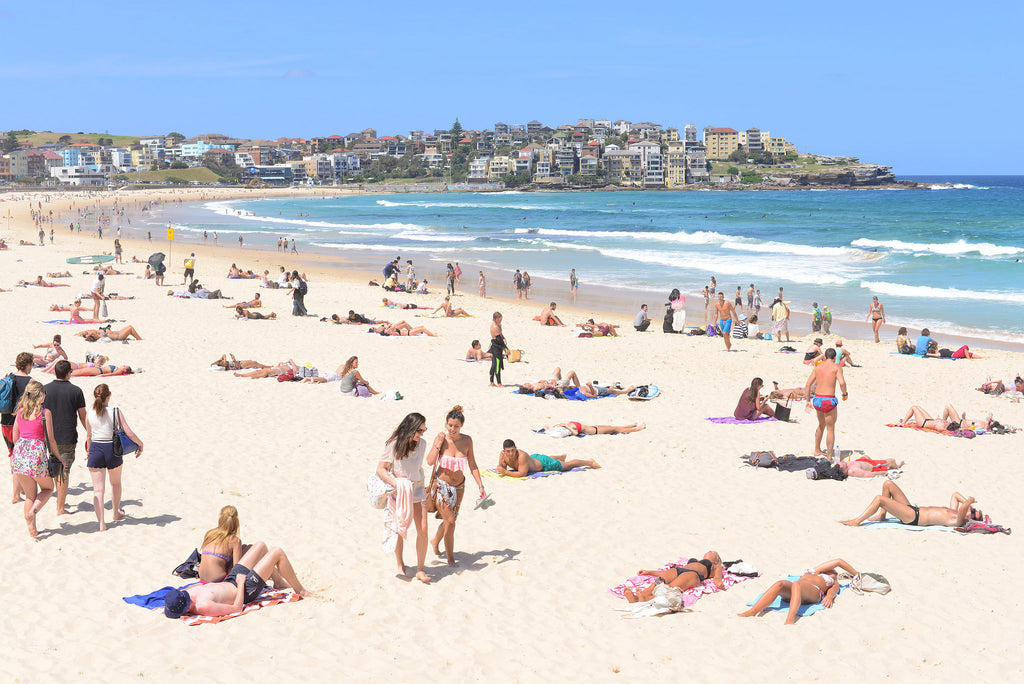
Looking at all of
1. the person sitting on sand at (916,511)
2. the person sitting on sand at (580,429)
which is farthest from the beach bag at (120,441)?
the person sitting on sand at (916,511)

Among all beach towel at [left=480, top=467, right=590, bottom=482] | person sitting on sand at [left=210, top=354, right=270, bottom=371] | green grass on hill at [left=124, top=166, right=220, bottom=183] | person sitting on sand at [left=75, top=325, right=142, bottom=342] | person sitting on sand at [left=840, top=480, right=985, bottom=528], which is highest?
green grass on hill at [left=124, top=166, right=220, bottom=183]

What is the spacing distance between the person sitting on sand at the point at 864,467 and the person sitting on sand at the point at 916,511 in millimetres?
1557

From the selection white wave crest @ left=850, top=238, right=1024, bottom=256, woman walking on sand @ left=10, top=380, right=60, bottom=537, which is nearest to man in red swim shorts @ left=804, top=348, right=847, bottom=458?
woman walking on sand @ left=10, top=380, right=60, bottom=537

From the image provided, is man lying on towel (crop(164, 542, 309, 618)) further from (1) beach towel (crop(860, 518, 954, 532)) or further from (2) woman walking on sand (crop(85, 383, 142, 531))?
(1) beach towel (crop(860, 518, 954, 532))

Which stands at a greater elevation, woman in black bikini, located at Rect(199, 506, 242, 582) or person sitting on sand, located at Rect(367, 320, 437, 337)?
woman in black bikini, located at Rect(199, 506, 242, 582)

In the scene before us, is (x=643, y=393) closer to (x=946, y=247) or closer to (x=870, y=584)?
(x=870, y=584)

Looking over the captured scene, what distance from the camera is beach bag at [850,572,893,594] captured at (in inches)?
A: 274

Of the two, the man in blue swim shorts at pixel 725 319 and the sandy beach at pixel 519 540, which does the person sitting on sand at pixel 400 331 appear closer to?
the sandy beach at pixel 519 540

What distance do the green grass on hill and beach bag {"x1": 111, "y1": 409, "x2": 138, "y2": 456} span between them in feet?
638

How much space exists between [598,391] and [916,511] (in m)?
6.16

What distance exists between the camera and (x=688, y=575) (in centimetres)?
697

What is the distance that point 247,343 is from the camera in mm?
17688

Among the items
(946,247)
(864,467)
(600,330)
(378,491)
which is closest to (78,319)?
(600,330)

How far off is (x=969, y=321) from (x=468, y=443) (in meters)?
22.2
